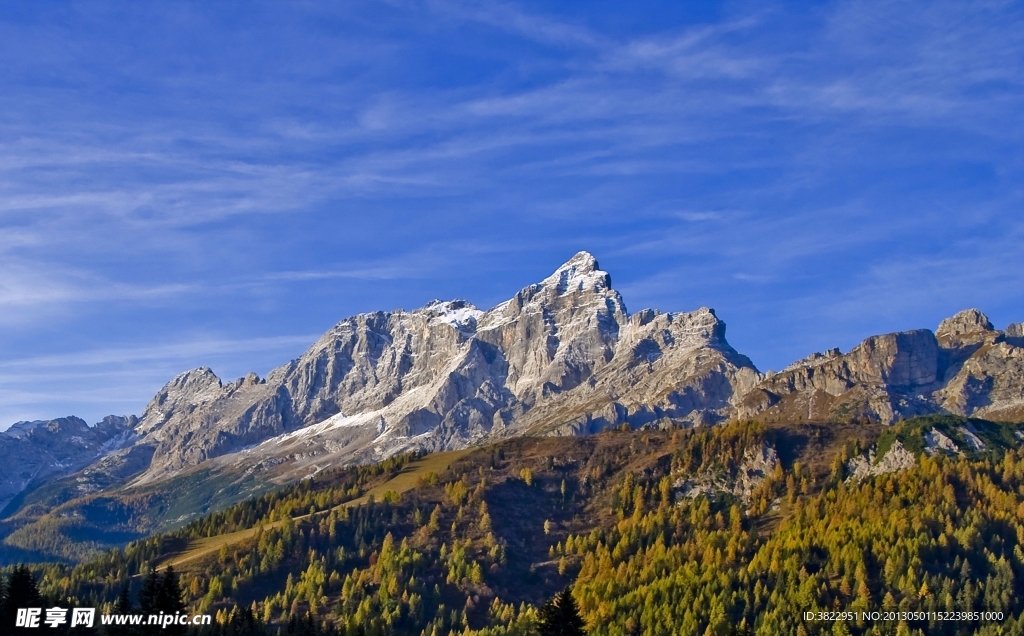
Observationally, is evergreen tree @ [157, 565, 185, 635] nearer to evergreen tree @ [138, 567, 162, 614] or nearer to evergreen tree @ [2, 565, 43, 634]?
evergreen tree @ [138, 567, 162, 614]

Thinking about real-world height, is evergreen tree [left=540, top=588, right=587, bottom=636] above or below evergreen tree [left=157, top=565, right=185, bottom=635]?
below

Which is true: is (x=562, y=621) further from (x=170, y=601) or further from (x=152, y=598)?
(x=152, y=598)

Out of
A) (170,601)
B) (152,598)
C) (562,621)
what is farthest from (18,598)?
(562,621)

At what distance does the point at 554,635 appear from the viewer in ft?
362

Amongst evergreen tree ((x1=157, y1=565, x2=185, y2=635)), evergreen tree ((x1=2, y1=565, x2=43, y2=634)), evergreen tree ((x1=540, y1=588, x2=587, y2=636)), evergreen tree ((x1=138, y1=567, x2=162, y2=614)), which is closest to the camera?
evergreen tree ((x1=540, y1=588, x2=587, y2=636))

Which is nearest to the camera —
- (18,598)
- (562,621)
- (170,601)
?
(562,621)

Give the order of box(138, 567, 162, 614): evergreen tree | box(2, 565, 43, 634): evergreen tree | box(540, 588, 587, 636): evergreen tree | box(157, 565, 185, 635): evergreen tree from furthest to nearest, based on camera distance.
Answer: box(2, 565, 43, 634): evergreen tree, box(138, 567, 162, 614): evergreen tree, box(157, 565, 185, 635): evergreen tree, box(540, 588, 587, 636): evergreen tree

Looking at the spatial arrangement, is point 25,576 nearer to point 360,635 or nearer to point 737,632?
point 360,635

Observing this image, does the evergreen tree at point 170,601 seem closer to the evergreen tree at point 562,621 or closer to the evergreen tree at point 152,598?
the evergreen tree at point 152,598

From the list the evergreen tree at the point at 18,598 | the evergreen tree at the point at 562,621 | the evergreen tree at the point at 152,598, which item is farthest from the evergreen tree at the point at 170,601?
the evergreen tree at the point at 562,621

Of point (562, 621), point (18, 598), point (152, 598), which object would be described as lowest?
point (562, 621)

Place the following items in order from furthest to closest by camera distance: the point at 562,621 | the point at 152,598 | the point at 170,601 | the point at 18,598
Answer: the point at 18,598 → the point at 152,598 → the point at 170,601 → the point at 562,621

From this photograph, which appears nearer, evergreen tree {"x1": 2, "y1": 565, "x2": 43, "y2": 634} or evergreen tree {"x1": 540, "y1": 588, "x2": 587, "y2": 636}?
evergreen tree {"x1": 540, "y1": 588, "x2": 587, "y2": 636}

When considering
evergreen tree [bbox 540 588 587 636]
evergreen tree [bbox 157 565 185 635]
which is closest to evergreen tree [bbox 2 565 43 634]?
evergreen tree [bbox 157 565 185 635]
